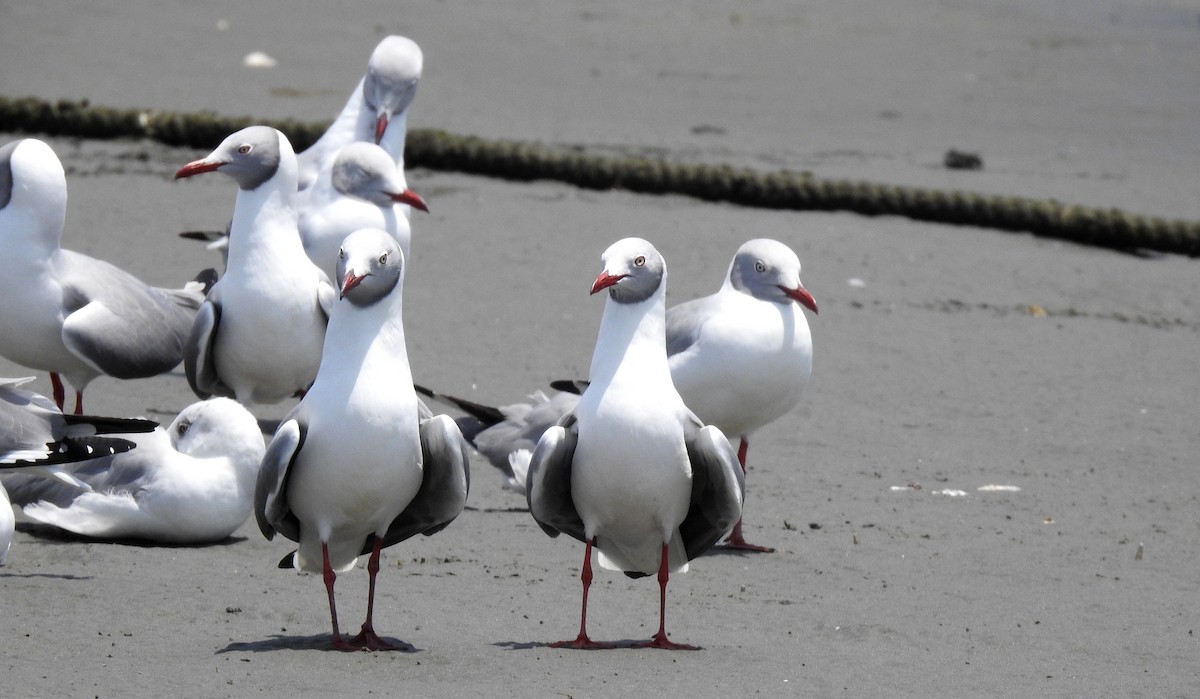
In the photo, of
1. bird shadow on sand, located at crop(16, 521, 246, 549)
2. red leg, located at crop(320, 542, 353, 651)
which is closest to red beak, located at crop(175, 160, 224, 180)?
bird shadow on sand, located at crop(16, 521, 246, 549)

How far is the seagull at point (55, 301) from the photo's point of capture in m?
6.31

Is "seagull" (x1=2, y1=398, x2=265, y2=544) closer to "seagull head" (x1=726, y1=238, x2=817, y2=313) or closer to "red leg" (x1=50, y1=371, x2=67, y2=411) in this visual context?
"red leg" (x1=50, y1=371, x2=67, y2=411)

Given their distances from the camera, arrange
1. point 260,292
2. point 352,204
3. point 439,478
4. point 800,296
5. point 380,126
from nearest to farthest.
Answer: point 439,478, point 800,296, point 260,292, point 352,204, point 380,126

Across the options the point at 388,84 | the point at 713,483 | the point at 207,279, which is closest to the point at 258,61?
the point at 388,84

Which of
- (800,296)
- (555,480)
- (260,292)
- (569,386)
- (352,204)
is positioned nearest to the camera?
(555,480)

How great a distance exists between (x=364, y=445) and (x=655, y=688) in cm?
98

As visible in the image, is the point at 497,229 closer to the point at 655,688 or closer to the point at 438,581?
the point at 438,581

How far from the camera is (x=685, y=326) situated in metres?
6.23

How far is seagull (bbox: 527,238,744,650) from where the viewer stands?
4.60m

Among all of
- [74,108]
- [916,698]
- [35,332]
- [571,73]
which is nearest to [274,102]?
[74,108]

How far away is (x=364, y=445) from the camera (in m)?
4.37

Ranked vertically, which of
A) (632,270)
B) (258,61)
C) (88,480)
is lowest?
(258,61)

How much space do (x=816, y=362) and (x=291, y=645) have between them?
14.4 ft

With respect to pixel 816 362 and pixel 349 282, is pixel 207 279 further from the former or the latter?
pixel 349 282
